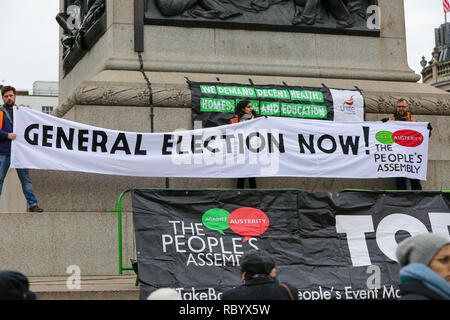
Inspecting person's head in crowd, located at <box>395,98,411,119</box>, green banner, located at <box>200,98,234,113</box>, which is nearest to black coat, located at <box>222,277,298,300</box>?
green banner, located at <box>200,98,234,113</box>

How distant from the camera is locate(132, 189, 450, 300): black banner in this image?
1027 cm

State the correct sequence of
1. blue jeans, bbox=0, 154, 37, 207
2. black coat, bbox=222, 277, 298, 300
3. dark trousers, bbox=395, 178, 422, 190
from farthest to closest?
dark trousers, bbox=395, 178, 422, 190, blue jeans, bbox=0, 154, 37, 207, black coat, bbox=222, 277, 298, 300

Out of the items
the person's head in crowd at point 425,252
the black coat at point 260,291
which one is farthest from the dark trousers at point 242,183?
the person's head in crowd at point 425,252

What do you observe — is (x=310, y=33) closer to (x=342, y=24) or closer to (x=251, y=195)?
(x=342, y=24)

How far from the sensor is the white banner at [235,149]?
491 inches

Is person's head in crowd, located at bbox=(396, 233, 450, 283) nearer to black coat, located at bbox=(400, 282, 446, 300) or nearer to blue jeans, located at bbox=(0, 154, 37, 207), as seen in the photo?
black coat, located at bbox=(400, 282, 446, 300)

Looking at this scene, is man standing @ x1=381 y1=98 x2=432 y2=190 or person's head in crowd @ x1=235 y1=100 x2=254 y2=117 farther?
man standing @ x1=381 y1=98 x2=432 y2=190

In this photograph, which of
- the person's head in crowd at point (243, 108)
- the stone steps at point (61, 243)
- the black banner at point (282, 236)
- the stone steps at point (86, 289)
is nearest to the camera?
the stone steps at point (86, 289)

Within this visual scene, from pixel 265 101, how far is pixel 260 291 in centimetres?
835

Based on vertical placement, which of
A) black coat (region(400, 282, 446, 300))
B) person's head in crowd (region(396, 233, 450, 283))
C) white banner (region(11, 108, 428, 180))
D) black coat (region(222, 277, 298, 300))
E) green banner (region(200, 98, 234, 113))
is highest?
green banner (region(200, 98, 234, 113))

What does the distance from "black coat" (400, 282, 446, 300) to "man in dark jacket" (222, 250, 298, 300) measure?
1.28 metres

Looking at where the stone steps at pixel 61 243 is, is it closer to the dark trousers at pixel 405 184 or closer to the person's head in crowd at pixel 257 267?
the dark trousers at pixel 405 184

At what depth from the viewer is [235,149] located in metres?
13.0
